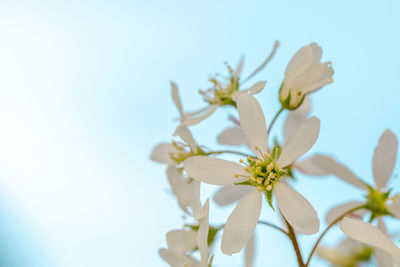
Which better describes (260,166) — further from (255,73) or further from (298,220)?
(255,73)

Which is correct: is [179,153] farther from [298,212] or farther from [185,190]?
[298,212]

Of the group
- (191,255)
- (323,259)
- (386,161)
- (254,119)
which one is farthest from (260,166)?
(323,259)

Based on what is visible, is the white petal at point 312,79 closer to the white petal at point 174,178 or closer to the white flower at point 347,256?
the white petal at point 174,178

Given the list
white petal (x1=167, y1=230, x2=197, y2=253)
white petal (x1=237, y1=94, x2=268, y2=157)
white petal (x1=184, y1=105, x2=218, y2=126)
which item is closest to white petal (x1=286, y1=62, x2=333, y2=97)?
white petal (x1=237, y1=94, x2=268, y2=157)

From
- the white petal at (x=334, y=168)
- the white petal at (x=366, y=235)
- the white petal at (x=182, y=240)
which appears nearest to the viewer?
the white petal at (x=366, y=235)

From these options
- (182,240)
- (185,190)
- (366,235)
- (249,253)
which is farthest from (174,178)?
(366,235)

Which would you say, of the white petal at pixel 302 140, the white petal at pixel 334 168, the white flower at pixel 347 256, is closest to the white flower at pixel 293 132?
the white petal at pixel 334 168
